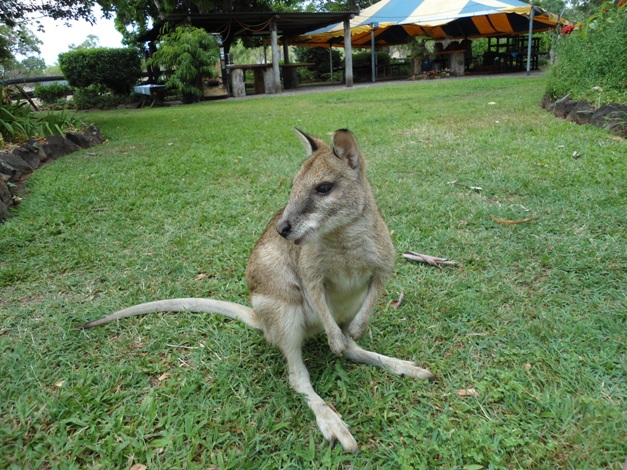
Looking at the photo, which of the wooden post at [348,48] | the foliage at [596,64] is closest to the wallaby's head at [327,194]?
the foliage at [596,64]

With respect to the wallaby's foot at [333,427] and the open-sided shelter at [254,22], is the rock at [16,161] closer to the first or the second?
the wallaby's foot at [333,427]

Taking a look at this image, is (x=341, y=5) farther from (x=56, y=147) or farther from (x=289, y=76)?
(x=56, y=147)

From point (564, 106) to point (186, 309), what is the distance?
6331 millimetres

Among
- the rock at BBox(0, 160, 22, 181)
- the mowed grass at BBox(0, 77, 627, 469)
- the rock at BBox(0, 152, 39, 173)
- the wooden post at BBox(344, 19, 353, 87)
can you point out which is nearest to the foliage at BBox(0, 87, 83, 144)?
the rock at BBox(0, 152, 39, 173)

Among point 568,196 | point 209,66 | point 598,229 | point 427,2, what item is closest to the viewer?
point 598,229

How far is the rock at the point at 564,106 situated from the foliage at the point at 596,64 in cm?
9

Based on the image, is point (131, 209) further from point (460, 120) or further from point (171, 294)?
point (460, 120)

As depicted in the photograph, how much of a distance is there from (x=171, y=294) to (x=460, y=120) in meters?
5.72

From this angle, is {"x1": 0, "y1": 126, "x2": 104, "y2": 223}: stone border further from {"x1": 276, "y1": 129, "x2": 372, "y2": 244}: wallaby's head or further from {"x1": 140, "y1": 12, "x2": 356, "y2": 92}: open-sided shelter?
{"x1": 140, "y1": 12, "x2": 356, "y2": 92}: open-sided shelter

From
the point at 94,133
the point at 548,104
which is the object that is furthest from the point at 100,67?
the point at 548,104

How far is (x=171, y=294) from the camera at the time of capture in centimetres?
259

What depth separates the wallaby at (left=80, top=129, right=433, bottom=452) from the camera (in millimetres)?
1726

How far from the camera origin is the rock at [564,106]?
628cm

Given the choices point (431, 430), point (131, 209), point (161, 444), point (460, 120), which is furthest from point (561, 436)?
point (460, 120)
